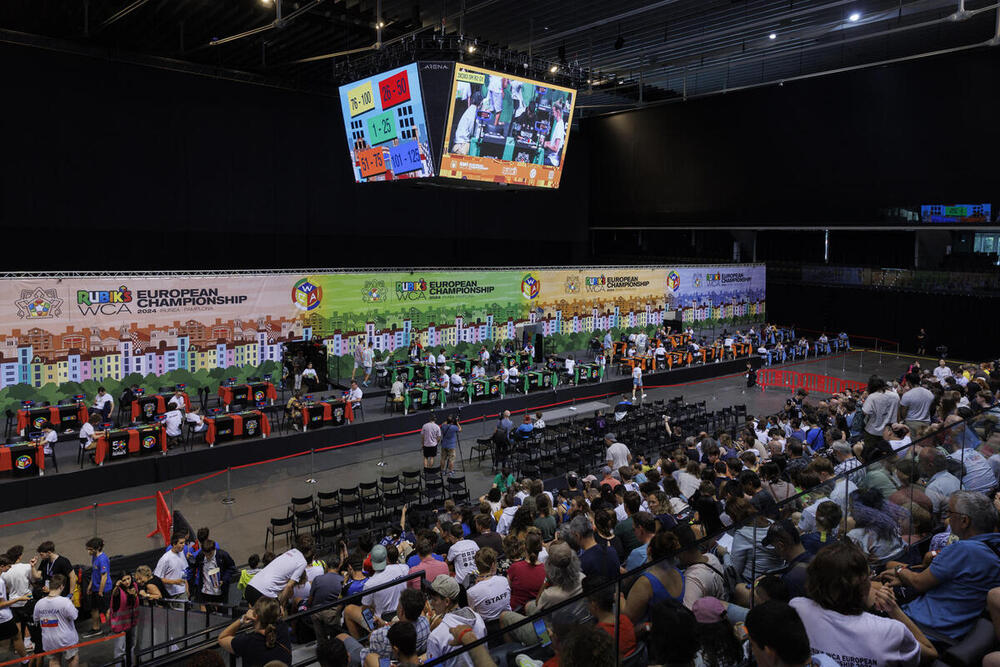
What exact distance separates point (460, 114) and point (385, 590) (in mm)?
14012

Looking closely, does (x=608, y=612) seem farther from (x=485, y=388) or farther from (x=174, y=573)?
(x=485, y=388)

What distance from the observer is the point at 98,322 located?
16.3 meters

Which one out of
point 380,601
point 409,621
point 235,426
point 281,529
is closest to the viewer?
point 409,621

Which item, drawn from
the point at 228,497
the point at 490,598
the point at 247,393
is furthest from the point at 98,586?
the point at 247,393

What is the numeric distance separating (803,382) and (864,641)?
21.6 metres

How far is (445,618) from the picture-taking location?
12.8ft

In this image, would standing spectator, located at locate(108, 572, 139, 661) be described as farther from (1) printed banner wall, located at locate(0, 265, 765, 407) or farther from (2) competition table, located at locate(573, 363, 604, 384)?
(2) competition table, located at locate(573, 363, 604, 384)

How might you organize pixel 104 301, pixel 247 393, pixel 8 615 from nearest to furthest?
pixel 8 615, pixel 104 301, pixel 247 393

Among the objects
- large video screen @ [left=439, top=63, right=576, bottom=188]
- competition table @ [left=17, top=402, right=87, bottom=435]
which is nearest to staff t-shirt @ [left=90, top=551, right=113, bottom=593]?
competition table @ [left=17, top=402, right=87, bottom=435]

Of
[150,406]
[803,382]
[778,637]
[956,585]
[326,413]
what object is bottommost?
[803,382]

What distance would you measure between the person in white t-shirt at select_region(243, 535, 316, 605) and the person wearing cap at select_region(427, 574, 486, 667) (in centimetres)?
218

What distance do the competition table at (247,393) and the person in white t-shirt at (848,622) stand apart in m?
15.7

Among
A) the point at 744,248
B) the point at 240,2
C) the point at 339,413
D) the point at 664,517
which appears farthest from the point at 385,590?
the point at 744,248

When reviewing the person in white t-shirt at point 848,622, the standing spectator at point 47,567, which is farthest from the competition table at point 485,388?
the person in white t-shirt at point 848,622
